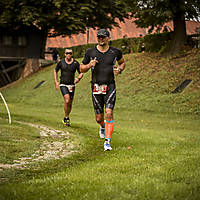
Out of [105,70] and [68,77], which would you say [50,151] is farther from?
[68,77]

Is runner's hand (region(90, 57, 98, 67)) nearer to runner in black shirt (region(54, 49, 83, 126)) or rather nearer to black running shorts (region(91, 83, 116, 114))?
black running shorts (region(91, 83, 116, 114))

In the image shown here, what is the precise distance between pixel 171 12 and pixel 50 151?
70.8 feet

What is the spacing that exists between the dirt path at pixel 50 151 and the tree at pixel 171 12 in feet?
63.1

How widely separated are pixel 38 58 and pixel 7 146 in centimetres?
3904

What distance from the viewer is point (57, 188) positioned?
14.2 feet

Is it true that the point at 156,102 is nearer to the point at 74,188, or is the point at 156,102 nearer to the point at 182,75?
the point at 182,75

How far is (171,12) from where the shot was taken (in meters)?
27.0

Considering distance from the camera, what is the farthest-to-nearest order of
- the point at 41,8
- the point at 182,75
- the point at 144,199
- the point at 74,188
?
the point at 41,8 < the point at 182,75 < the point at 74,188 < the point at 144,199

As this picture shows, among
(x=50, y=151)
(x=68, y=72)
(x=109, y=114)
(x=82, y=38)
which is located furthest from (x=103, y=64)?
(x=82, y=38)

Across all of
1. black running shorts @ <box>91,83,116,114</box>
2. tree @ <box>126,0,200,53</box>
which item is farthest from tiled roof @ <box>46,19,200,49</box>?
black running shorts @ <box>91,83,116,114</box>

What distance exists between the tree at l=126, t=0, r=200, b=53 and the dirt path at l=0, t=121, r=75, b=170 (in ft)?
63.1

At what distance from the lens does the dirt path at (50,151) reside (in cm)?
624

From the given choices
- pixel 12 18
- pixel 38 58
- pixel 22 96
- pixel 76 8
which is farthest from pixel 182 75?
pixel 38 58

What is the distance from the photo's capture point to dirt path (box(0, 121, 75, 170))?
624 centimetres
